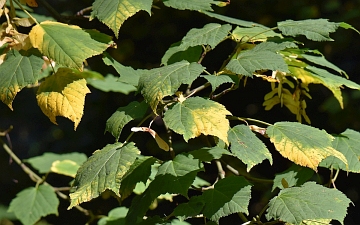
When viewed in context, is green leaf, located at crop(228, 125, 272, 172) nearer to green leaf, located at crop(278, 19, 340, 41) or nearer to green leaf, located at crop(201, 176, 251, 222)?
green leaf, located at crop(201, 176, 251, 222)

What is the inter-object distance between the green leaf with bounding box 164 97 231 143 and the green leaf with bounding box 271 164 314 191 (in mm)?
272

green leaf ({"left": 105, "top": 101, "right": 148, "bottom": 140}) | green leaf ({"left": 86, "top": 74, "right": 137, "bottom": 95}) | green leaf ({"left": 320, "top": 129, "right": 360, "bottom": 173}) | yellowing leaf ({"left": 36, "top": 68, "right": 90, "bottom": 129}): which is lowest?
green leaf ({"left": 86, "top": 74, "right": 137, "bottom": 95})

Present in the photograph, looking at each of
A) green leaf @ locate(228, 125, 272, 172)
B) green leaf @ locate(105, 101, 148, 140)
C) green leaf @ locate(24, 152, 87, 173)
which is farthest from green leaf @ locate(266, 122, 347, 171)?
green leaf @ locate(24, 152, 87, 173)

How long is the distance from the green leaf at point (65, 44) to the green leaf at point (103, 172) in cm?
18

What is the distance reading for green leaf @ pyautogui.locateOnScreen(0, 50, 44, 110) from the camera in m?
1.10

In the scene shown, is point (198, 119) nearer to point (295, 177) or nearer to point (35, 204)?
point (295, 177)

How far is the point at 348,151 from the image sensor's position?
1.26m

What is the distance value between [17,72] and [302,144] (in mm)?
587

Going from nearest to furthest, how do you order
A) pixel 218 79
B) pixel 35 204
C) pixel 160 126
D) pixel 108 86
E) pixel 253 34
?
1. pixel 218 79
2. pixel 253 34
3. pixel 35 204
4. pixel 108 86
5. pixel 160 126

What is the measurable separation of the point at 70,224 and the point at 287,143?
315cm

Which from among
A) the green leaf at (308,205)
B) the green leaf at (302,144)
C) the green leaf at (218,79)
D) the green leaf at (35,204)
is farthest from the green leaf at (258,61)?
the green leaf at (35,204)

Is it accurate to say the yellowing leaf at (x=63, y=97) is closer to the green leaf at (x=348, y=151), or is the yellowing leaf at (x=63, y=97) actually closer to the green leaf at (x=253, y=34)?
the green leaf at (x=253, y=34)

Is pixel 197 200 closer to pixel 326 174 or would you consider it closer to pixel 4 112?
pixel 326 174

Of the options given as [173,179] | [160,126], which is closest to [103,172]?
[173,179]
